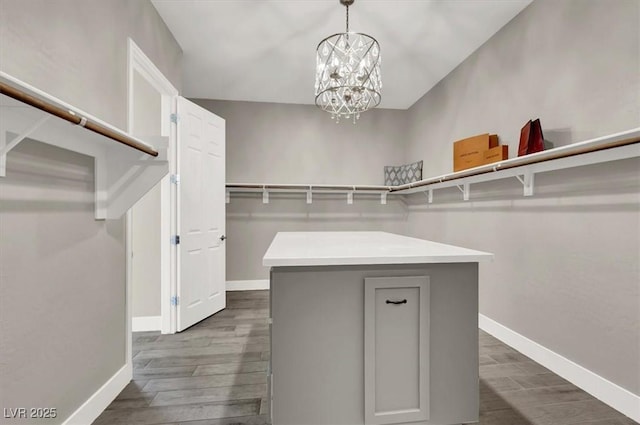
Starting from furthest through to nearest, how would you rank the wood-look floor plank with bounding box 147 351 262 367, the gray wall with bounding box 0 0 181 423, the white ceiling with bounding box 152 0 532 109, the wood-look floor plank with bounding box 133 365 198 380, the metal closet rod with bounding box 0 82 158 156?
the white ceiling with bounding box 152 0 532 109
the wood-look floor plank with bounding box 147 351 262 367
the wood-look floor plank with bounding box 133 365 198 380
the gray wall with bounding box 0 0 181 423
the metal closet rod with bounding box 0 82 158 156

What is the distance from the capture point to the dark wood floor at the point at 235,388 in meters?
1.65

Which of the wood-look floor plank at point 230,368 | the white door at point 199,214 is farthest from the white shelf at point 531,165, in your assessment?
the wood-look floor plank at point 230,368

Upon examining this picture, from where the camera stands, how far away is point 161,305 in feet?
9.50

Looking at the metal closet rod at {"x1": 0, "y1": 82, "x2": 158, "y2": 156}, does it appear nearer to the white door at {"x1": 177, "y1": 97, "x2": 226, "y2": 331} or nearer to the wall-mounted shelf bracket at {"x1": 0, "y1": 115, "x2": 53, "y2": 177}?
the wall-mounted shelf bracket at {"x1": 0, "y1": 115, "x2": 53, "y2": 177}

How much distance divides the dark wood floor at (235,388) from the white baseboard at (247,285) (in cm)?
153

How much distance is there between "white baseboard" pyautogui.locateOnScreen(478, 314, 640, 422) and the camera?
1641mm

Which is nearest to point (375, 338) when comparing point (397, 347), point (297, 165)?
point (397, 347)

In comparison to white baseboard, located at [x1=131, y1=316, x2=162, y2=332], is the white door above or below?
above

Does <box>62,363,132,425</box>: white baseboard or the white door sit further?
the white door

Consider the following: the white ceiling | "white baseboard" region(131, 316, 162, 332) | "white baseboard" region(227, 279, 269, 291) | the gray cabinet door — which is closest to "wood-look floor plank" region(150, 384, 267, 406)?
the gray cabinet door

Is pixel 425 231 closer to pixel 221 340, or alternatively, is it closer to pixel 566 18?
pixel 566 18

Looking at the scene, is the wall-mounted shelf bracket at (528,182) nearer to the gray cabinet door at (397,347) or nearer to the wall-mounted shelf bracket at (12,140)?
the gray cabinet door at (397,347)

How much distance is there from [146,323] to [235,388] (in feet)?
5.01

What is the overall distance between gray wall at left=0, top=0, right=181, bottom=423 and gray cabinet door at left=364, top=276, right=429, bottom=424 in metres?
1.41
